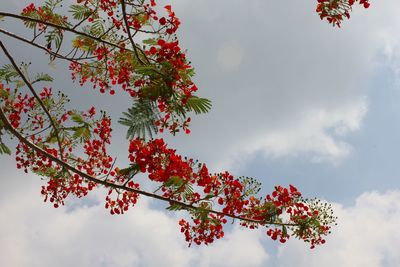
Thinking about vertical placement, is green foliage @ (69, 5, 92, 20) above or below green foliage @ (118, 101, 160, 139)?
above

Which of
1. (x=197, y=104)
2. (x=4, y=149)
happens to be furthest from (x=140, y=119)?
(x=4, y=149)

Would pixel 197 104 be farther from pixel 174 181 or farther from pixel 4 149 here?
pixel 4 149

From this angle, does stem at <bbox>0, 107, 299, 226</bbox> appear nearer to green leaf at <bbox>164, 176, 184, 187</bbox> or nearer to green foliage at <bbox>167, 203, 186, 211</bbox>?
green foliage at <bbox>167, 203, 186, 211</bbox>

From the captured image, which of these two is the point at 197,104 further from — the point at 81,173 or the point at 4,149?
the point at 4,149

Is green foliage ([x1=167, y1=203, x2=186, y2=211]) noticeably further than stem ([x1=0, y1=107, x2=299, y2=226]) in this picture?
Yes

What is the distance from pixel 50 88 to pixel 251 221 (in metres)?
4.10

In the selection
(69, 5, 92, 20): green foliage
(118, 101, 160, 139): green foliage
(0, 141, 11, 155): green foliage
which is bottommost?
(118, 101, 160, 139): green foliage

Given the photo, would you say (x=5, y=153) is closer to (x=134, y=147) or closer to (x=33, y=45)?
(x=33, y=45)

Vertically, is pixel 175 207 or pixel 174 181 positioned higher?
pixel 174 181

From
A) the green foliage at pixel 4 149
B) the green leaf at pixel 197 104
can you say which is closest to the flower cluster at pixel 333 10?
the green leaf at pixel 197 104

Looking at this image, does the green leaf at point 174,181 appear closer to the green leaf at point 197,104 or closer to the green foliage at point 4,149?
the green leaf at point 197,104

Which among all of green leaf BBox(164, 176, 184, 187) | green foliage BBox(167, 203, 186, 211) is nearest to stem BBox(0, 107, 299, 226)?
green foliage BBox(167, 203, 186, 211)

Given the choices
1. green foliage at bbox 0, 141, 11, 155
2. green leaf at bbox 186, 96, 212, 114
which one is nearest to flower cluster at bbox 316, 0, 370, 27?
green leaf at bbox 186, 96, 212, 114

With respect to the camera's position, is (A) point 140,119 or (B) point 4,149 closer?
(A) point 140,119
